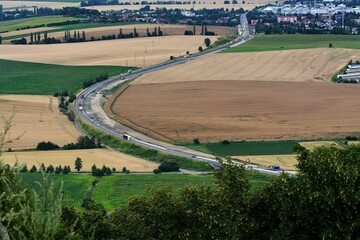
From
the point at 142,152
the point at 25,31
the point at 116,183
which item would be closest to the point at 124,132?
the point at 142,152

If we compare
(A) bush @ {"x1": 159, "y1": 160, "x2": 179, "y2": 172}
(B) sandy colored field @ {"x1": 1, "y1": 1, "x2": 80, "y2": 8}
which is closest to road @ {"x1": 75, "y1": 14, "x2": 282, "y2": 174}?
(A) bush @ {"x1": 159, "y1": 160, "x2": 179, "y2": 172}

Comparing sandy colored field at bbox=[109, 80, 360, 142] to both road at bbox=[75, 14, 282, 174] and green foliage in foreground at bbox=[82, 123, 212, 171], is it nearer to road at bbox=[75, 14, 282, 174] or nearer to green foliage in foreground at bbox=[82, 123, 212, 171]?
road at bbox=[75, 14, 282, 174]

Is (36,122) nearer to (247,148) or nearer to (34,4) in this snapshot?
(247,148)

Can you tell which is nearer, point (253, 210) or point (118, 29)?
point (253, 210)

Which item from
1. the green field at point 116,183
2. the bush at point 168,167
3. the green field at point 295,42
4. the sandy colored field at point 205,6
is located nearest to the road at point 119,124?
the bush at point 168,167

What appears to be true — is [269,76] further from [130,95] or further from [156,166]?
[156,166]

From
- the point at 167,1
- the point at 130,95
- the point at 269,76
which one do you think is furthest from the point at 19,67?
the point at 167,1

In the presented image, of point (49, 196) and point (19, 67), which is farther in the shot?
point (19, 67)
